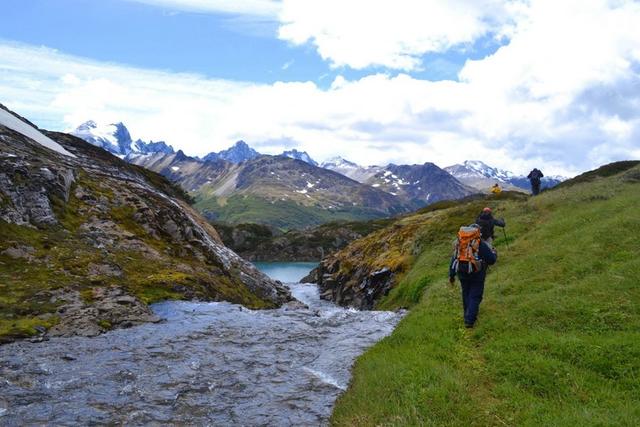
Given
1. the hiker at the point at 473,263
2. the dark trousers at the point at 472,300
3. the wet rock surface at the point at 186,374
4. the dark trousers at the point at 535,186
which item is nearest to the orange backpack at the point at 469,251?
the hiker at the point at 473,263

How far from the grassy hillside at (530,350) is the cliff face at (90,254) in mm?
16298

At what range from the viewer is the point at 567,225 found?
107 ft

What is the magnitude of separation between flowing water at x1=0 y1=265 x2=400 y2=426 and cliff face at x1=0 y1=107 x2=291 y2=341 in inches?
140

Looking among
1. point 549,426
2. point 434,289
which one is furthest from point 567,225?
point 549,426

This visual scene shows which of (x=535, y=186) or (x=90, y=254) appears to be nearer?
(x=90, y=254)

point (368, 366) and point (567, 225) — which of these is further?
point (567, 225)

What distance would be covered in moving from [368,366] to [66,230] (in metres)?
30.8

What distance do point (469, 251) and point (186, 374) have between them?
1259 cm

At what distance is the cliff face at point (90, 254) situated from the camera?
26359 mm

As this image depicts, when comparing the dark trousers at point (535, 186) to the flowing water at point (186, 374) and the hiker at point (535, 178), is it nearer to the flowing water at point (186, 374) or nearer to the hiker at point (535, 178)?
the hiker at point (535, 178)

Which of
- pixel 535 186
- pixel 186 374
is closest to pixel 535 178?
pixel 535 186

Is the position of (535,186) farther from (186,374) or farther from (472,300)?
(186,374)

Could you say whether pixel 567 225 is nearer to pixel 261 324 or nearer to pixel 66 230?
pixel 261 324

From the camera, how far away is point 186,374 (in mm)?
18031
